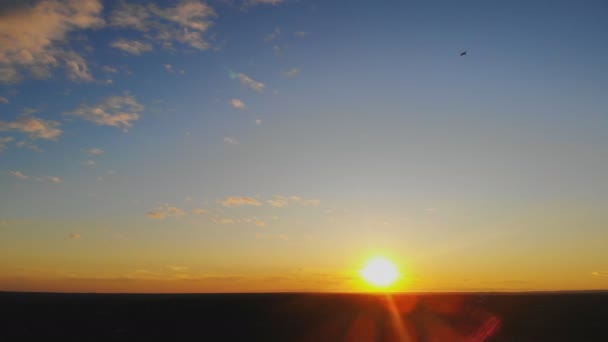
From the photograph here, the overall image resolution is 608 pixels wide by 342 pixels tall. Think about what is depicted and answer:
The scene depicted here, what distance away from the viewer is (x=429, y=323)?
6131 cm

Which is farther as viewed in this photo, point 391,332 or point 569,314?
point 569,314

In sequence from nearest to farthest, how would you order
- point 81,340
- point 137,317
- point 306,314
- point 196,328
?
point 81,340 < point 196,328 < point 137,317 < point 306,314

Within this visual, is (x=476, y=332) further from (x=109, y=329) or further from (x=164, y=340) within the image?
(x=109, y=329)

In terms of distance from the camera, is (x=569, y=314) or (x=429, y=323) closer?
(x=429, y=323)


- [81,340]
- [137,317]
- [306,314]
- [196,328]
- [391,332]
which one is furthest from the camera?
[306,314]

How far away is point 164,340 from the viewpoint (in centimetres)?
5031

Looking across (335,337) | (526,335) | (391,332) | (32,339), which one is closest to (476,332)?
(526,335)

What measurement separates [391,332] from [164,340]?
22441mm

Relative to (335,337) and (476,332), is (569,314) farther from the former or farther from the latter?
(335,337)

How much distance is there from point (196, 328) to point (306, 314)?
20091mm

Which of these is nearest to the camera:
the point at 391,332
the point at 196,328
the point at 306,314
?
the point at 391,332

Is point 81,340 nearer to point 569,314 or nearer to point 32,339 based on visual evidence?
point 32,339

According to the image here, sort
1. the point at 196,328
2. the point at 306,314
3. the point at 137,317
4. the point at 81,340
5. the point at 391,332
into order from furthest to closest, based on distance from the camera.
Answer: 1. the point at 306,314
2. the point at 137,317
3. the point at 196,328
4. the point at 391,332
5. the point at 81,340

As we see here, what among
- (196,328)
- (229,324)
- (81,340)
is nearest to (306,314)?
(229,324)
